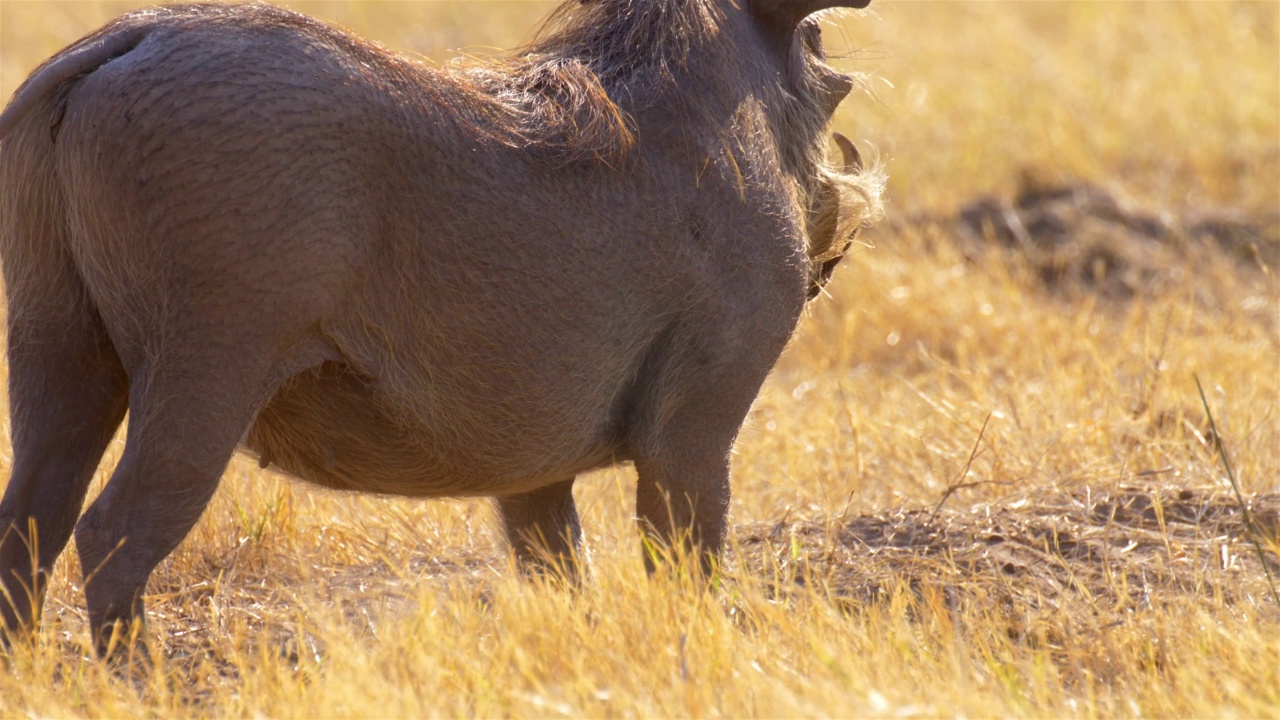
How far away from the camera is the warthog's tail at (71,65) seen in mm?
2674

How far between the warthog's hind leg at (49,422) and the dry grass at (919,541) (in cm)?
13

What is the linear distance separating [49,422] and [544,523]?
1296mm

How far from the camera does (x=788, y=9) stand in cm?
361

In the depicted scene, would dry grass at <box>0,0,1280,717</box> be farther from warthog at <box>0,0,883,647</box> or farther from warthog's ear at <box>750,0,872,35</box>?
warthog's ear at <box>750,0,872,35</box>

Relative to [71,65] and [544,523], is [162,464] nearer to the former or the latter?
[71,65]

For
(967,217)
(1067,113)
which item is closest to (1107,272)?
(967,217)

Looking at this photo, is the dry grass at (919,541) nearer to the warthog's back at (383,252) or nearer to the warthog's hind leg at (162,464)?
the warthog's hind leg at (162,464)

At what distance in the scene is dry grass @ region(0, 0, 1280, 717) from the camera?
2.68 meters

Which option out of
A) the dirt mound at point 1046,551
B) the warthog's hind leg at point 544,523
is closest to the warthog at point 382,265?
the warthog's hind leg at point 544,523

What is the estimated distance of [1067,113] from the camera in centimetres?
1007

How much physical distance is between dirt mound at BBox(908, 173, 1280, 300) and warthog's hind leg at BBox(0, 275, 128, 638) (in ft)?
17.7

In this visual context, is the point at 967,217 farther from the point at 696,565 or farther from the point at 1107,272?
the point at 696,565

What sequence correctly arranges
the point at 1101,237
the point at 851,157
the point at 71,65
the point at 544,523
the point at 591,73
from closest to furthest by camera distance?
the point at 71,65, the point at 591,73, the point at 544,523, the point at 851,157, the point at 1101,237

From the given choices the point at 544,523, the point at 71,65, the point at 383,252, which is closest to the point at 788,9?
the point at 383,252
